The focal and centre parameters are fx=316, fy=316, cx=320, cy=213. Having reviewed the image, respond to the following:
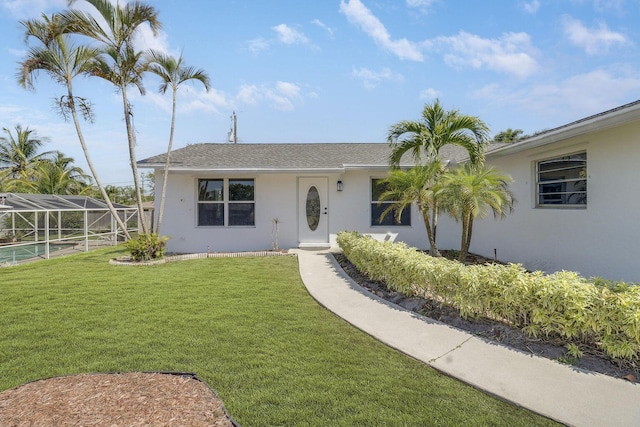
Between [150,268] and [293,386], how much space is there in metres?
6.97

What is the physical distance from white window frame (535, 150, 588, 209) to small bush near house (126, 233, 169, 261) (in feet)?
33.1

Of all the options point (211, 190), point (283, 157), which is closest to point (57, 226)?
point (211, 190)

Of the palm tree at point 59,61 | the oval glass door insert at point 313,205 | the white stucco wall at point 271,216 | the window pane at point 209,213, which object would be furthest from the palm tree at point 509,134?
the palm tree at point 59,61

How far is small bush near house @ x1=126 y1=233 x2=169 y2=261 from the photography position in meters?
9.04

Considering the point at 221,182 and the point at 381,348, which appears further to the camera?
the point at 221,182

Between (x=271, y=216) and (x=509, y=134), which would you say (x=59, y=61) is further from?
Result: (x=509, y=134)

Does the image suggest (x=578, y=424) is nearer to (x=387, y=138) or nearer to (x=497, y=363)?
(x=497, y=363)

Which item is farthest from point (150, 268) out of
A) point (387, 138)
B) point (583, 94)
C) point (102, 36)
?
point (583, 94)

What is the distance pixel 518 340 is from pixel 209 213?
950cm

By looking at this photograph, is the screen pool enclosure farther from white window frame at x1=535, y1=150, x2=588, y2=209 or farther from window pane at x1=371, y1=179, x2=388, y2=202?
white window frame at x1=535, y1=150, x2=588, y2=209

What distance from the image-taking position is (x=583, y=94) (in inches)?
430

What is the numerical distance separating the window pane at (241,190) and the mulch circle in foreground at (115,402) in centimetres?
815

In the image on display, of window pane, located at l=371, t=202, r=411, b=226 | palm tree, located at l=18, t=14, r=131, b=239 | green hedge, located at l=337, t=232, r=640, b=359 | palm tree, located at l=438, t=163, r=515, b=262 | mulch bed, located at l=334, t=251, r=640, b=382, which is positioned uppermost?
palm tree, located at l=18, t=14, r=131, b=239

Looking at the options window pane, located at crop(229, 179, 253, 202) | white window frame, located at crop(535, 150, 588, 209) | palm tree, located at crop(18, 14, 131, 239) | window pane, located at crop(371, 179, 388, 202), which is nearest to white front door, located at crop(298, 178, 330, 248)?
window pane, located at crop(371, 179, 388, 202)
